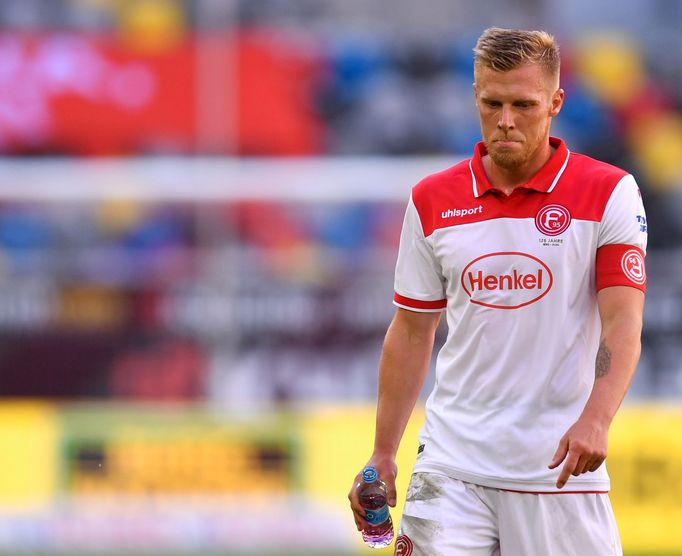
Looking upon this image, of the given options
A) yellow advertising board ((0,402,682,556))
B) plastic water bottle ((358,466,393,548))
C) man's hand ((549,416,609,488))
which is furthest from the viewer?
yellow advertising board ((0,402,682,556))

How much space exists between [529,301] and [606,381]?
0.31 meters

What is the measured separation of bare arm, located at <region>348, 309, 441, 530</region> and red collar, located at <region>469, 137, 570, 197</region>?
40 cm

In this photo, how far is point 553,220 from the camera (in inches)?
144

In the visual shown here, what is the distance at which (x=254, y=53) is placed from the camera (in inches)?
591

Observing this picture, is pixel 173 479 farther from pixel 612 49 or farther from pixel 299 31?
A: pixel 612 49

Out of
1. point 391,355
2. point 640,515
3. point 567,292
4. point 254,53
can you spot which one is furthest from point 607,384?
point 254,53

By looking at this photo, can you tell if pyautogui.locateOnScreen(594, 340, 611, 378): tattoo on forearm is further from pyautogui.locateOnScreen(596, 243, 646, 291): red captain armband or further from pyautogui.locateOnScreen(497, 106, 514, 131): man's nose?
pyautogui.locateOnScreen(497, 106, 514, 131): man's nose

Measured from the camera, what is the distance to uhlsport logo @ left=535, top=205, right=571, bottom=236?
3.64m

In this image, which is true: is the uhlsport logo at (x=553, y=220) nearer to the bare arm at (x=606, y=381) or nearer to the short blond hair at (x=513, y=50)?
the bare arm at (x=606, y=381)

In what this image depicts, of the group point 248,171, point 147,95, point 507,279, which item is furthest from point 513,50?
point 147,95

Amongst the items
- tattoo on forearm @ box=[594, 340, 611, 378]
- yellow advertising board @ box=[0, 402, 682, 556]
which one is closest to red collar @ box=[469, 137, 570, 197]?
tattoo on forearm @ box=[594, 340, 611, 378]

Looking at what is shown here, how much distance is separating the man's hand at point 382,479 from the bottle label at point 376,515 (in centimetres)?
1

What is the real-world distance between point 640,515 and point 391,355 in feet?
19.7

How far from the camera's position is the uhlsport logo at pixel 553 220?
3639 millimetres
